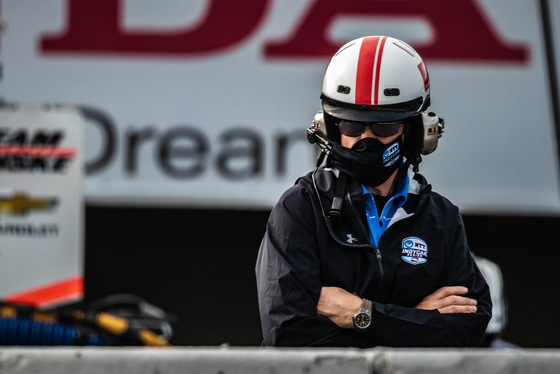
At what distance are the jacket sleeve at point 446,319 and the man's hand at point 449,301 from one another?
0.02 m

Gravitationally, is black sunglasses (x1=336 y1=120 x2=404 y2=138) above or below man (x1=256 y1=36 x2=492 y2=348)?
above

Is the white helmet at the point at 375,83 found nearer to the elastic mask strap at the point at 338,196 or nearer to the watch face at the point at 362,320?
the elastic mask strap at the point at 338,196

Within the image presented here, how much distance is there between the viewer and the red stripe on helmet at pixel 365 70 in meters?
2.50

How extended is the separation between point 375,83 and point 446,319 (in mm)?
695

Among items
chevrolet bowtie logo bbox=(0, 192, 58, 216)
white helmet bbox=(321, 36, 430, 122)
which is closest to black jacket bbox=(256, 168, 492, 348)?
white helmet bbox=(321, 36, 430, 122)

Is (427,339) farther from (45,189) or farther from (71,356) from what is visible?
(45,189)

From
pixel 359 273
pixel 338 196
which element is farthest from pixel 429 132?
pixel 359 273

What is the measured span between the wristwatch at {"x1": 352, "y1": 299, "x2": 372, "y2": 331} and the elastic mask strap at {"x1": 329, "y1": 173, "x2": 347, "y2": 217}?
0.26 meters

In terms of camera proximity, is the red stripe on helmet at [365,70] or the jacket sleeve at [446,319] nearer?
the jacket sleeve at [446,319]

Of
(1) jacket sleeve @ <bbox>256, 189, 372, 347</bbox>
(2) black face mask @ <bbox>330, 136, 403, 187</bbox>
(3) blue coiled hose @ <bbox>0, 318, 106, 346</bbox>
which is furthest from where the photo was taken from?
(3) blue coiled hose @ <bbox>0, 318, 106, 346</bbox>

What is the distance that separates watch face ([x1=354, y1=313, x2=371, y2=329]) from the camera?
2.29 m

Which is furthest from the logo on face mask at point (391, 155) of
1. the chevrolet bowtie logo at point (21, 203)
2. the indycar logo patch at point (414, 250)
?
the chevrolet bowtie logo at point (21, 203)

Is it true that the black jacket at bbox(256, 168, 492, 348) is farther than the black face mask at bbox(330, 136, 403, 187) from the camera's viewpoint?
No

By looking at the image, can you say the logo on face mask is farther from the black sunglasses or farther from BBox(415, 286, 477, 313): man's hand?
BBox(415, 286, 477, 313): man's hand
